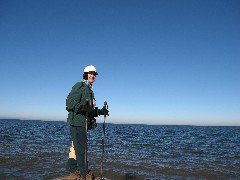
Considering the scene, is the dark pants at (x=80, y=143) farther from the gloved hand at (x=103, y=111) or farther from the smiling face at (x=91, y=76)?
the smiling face at (x=91, y=76)

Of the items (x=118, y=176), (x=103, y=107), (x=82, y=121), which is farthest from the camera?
(x=118, y=176)

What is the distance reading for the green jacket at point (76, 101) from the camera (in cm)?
550

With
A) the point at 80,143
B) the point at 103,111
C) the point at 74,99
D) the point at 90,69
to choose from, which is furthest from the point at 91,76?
the point at 80,143

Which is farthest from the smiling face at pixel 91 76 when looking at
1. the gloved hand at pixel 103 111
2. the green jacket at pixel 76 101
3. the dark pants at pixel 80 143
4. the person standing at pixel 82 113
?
the dark pants at pixel 80 143

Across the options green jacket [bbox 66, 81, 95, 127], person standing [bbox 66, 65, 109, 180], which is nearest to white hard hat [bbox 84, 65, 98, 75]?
person standing [bbox 66, 65, 109, 180]

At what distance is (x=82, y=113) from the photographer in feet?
18.5

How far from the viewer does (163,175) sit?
10773 millimetres

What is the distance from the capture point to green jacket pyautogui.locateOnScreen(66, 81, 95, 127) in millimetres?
5504

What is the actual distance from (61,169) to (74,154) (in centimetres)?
537

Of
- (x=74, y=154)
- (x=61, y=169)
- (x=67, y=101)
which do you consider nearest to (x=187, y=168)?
(x=61, y=169)

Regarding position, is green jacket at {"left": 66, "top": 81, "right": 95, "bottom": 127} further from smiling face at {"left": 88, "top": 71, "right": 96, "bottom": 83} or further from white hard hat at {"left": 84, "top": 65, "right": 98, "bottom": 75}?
white hard hat at {"left": 84, "top": 65, "right": 98, "bottom": 75}

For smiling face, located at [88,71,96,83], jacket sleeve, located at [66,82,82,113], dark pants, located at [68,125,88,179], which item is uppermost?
smiling face, located at [88,71,96,83]

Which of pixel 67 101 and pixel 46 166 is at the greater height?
pixel 67 101

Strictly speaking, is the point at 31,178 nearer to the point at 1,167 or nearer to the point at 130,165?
the point at 1,167
